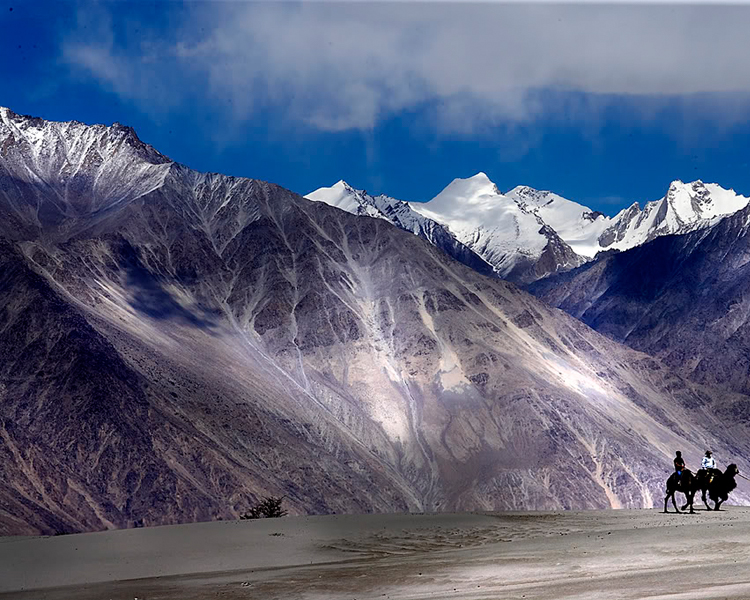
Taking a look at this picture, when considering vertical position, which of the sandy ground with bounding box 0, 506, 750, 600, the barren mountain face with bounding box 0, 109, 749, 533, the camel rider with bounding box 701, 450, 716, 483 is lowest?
the sandy ground with bounding box 0, 506, 750, 600

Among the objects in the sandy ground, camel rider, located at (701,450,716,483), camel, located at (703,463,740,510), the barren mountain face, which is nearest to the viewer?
the sandy ground

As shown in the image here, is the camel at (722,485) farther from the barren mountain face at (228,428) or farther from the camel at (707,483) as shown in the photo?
the barren mountain face at (228,428)

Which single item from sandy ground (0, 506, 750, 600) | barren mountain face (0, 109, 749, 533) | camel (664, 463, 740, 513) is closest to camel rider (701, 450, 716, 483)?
camel (664, 463, 740, 513)

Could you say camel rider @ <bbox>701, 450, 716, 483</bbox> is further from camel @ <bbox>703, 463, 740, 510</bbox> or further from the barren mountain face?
the barren mountain face

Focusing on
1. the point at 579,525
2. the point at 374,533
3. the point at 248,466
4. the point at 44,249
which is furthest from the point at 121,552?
the point at 44,249

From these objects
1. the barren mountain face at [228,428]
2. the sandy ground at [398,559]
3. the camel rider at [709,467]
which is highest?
the barren mountain face at [228,428]

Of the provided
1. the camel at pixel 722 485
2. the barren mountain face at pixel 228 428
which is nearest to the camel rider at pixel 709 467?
the camel at pixel 722 485

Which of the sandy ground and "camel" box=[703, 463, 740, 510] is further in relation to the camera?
"camel" box=[703, 463, 740, 510]

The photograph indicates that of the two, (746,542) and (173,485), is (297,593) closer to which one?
(746,542)

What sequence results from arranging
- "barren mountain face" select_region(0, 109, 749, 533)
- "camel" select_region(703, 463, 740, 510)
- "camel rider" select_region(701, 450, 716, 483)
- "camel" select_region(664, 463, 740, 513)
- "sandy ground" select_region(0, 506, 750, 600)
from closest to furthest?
"sandy ground" select_region(0, 506, 750, 600), "camel" select_region(703, 463, 740, 510), "camel" select_region(664, 463, 740, 513), "camel rider" select_region(701, 450, 716, 483), "barren mountain face" select_region(0, 109, 749, 533)
